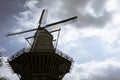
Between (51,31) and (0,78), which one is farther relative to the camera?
(51,31)

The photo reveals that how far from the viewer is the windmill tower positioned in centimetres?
4331

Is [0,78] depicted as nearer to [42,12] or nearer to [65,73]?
[65,73]

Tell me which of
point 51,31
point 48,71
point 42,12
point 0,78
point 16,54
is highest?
point 42,12

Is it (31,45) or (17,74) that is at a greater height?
(31,45)

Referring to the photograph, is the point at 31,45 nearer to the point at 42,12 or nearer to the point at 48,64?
the point at 48,64

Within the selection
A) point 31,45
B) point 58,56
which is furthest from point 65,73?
point 31,45

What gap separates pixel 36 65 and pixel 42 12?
14.9 m

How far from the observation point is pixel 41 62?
4350 cm

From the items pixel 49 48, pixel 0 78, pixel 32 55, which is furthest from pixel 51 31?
pixel 0 78

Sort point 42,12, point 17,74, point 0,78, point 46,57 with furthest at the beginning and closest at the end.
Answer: point 42,12, point 17,74, point 46,57, point 0,78

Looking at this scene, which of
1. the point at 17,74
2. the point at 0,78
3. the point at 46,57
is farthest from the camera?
the point at 17,74

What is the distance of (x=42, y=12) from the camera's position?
55000 millimetres

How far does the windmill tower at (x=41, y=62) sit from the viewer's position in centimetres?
4331

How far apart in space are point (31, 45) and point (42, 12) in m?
10.4
